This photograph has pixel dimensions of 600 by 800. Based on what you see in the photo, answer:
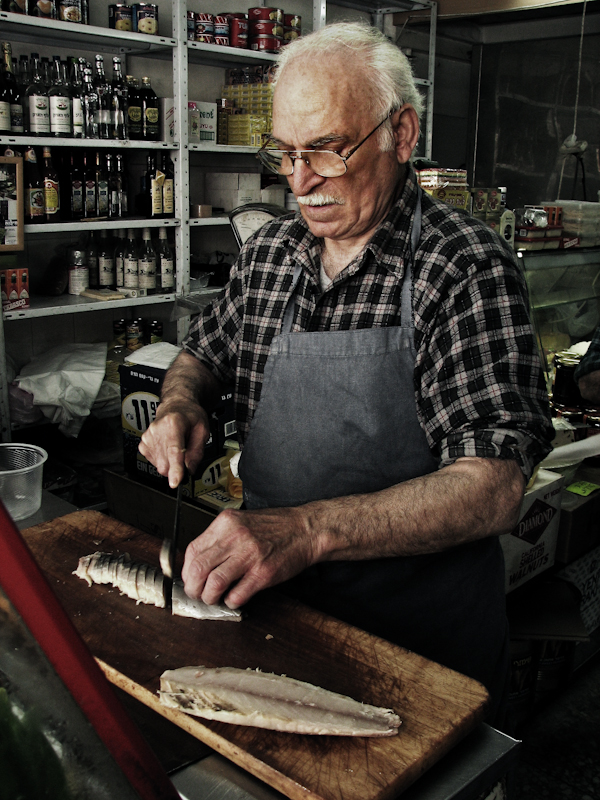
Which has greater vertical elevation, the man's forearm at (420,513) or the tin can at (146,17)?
the tin can at (146,17)

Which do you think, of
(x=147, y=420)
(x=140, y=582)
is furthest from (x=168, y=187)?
(x=140, y=582)

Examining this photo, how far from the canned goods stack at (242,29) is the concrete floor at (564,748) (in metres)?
3.82

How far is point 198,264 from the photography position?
181 inches

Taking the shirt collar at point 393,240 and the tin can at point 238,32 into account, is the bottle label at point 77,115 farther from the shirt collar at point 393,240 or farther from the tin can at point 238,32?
the shirt collar at point 393,240

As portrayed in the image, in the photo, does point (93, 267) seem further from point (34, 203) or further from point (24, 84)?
point (24, 84)

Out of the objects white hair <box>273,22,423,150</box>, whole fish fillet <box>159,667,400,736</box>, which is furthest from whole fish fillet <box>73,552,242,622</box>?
white hair <box>273,22,423,150</box>

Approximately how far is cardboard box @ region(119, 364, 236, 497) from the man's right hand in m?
1.05

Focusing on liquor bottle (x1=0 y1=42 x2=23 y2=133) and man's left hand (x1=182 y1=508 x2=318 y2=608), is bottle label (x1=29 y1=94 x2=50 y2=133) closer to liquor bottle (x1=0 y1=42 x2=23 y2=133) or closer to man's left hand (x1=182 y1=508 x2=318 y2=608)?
liquor bottle (x1=0 y1=42 x2=23 y2=133)

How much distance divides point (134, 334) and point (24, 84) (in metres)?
1.41

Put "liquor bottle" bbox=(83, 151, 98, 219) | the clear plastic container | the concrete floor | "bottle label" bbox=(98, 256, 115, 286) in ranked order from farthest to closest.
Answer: "bottle label" bbox=(98, 256, 115, 286), "liquor bottle" bbox=(83, 151, 98, 219), the concrete floor, the clear plastic container

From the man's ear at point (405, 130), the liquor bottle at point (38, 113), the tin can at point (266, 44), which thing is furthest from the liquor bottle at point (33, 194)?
the man's ear at point (405, 130)

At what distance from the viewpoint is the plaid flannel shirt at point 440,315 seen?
Answer: 1364mm

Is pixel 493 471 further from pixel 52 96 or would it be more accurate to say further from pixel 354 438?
pixel 52 96

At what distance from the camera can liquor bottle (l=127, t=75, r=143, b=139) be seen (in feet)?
13.0
